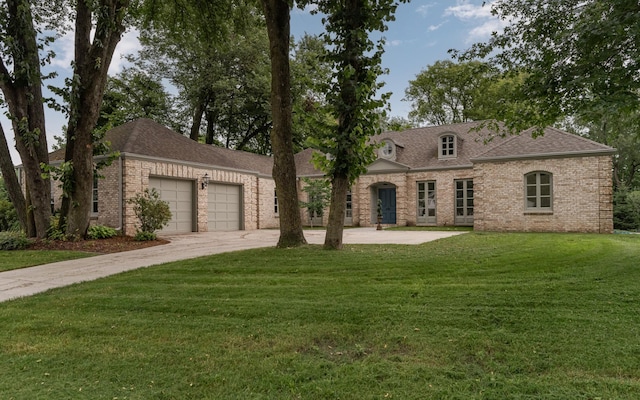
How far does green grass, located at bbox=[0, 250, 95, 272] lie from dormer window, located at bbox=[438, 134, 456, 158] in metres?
16.1

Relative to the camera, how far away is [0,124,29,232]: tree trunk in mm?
11719

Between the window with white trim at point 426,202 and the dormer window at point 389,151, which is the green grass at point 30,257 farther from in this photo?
the dormer window at point 389,151

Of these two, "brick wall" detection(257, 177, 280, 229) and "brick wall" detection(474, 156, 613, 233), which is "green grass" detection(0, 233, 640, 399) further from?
"brick wall" detection(257, 177, 280, 229)

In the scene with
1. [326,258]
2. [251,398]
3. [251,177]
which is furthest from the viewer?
[251,177]

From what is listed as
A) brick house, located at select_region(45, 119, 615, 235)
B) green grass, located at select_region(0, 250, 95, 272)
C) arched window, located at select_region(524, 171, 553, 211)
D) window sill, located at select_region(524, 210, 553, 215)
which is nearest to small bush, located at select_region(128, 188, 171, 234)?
brick house, located at select_region(45, 119, 615, 235)

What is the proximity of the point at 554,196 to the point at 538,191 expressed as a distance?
585 mm

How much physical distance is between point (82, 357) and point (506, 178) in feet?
53.3

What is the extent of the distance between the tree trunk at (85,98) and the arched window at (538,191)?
1544 centimetres

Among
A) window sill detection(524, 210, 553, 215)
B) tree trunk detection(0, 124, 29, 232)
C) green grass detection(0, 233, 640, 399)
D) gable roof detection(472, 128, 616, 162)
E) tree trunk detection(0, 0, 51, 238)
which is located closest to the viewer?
green grass detection(0, 233, 640, 399)

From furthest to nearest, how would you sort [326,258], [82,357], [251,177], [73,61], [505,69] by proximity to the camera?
1. [251,177]
2. [73,61]
3. [505,69]
4. [326,258]
5. [82,357]

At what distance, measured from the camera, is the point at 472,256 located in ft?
24.8

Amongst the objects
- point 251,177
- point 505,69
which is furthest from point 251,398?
point 251,177

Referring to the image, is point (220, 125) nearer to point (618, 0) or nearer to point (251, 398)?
point (618, 0)

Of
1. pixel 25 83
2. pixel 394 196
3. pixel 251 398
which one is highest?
pixel 25 83
